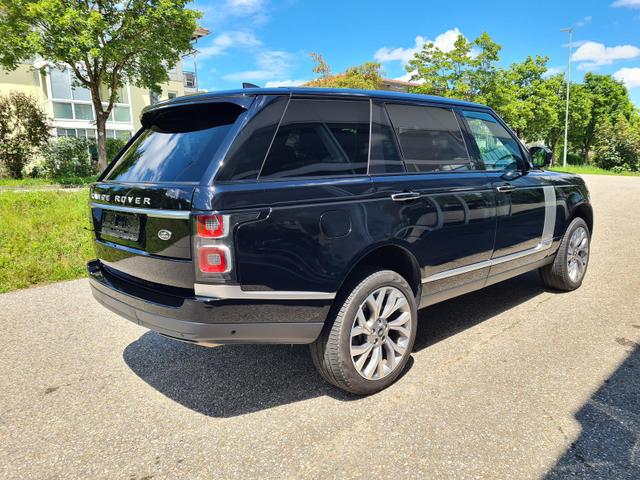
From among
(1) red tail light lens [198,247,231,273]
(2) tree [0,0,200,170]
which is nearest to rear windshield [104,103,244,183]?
(1) red tail light lens [198,247,231,273]

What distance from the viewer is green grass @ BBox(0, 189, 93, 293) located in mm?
5723

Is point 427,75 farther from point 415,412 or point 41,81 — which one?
point 415,412

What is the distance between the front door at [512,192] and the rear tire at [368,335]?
1254 mm

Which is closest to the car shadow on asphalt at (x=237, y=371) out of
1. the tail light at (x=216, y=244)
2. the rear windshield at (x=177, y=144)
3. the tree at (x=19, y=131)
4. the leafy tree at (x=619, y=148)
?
the tail light at (x=216, y=244)

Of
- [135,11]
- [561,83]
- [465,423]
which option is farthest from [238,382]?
[561,83]

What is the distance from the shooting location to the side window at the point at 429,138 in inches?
128

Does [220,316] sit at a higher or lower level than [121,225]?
lower

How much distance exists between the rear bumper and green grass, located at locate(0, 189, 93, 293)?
294cm

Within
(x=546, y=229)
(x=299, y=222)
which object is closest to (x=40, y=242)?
(x=299, y=222)

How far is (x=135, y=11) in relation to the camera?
16594mm

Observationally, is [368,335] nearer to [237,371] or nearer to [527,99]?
[237,371]

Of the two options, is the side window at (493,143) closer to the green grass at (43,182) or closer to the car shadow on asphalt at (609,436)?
the car shadow on asphalt at (609,436)

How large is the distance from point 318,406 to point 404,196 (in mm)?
1446

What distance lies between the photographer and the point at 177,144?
2.81 metres
